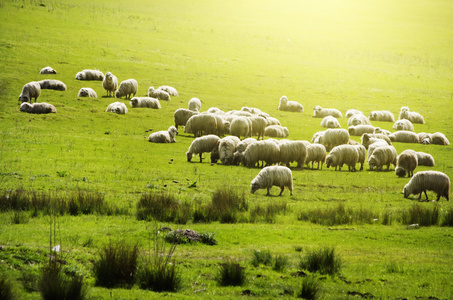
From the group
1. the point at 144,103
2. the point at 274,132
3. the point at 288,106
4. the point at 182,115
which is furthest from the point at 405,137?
the point at 144,103

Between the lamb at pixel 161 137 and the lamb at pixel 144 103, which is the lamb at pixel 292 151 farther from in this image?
the lamb at pixel 144 103

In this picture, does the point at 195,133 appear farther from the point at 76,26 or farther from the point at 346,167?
the point at 76,26

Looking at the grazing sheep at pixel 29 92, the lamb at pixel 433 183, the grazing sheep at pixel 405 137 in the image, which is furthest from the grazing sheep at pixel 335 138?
the grazing sheep at pixel 29 92

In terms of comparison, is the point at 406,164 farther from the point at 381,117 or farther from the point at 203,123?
the point at 381,117

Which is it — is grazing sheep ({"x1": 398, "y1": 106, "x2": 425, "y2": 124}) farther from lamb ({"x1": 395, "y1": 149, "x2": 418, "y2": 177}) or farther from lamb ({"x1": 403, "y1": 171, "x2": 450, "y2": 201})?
lamb ({"x1": 403, "y1": 171, "x2": 450, "y2": 201})

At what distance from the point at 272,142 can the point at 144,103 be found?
53.1ft

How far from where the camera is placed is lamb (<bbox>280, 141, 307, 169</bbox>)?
24.3 meters

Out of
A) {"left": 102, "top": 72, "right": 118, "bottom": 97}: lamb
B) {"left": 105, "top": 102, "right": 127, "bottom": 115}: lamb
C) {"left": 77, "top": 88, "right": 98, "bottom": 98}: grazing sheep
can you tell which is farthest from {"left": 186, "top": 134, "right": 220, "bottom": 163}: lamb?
{"left": 102, "top": 72, "right": 118, "bottom": 97}: lamb

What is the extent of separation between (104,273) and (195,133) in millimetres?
22069

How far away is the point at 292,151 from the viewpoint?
80.2ft

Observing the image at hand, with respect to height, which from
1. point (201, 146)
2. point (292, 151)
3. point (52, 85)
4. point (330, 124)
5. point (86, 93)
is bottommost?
point (292, 151)

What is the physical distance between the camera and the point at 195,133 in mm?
31047

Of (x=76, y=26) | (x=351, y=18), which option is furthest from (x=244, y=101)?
(x=351, y=18)

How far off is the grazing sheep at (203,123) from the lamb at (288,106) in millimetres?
15249
